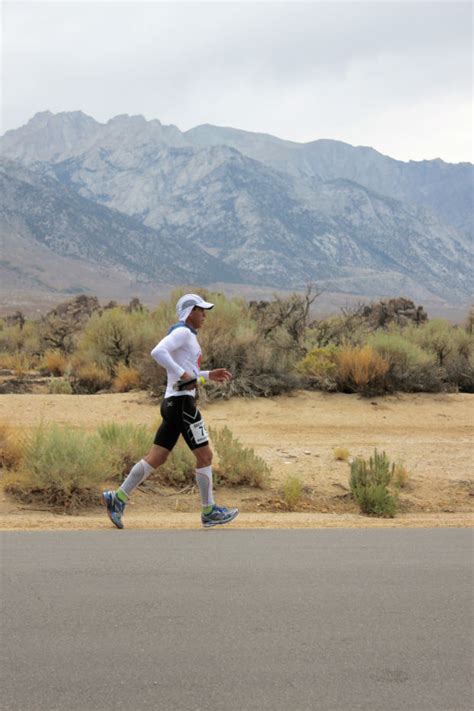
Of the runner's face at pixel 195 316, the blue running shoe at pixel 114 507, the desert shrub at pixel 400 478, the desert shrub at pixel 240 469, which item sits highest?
the runner's face at pixel 195 316

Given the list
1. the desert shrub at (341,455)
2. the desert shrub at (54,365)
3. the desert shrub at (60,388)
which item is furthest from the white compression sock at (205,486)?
the desert shrub at (54,365)

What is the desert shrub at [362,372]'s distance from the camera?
17.9 meters

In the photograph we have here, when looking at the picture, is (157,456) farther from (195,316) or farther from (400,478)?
(400,478)

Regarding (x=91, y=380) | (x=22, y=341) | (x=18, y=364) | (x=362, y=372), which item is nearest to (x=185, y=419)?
(x=362, y=372)

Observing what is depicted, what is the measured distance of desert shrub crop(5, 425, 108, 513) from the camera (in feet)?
30.5

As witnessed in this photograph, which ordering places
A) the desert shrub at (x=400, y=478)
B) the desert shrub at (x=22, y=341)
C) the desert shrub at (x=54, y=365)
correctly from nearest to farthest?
1. the desert shrub at (x=400, y=478)
2. the desert shrub at (x=54, y=365)
3. the desert shrub at (x=22, y=341)

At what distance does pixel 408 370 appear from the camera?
18500 millimetres

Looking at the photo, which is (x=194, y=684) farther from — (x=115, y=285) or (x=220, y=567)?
(x=115, y=285)

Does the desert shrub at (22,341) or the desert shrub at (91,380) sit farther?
the desert shrub at (22,341)

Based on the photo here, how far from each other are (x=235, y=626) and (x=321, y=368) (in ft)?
46.9

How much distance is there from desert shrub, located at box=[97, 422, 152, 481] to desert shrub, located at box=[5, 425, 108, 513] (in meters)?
0.69

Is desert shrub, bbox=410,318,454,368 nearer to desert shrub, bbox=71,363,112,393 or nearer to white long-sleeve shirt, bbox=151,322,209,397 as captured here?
desert shrub, bbox=71,363,112,393

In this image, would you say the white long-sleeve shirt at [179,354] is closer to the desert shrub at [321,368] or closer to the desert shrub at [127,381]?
the desert shrub at [321,368]

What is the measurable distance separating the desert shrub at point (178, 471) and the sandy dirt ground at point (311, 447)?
8.8 inches
